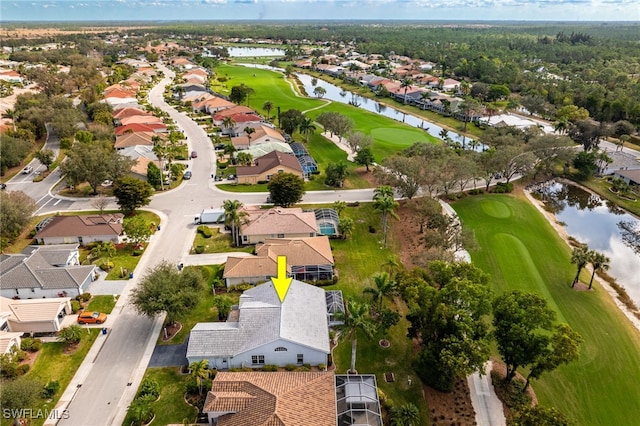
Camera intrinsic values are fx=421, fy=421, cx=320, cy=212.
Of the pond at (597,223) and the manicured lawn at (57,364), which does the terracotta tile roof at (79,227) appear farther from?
the pond at (597,223)

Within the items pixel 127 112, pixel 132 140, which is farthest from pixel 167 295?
pixel 127 112

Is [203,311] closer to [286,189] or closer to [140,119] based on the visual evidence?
[286,189]

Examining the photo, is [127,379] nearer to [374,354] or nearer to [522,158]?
[374,354]

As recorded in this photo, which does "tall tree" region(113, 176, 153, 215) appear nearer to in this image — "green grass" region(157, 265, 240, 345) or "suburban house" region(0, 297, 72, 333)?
"green grass" region(157, 265, 240, 345)

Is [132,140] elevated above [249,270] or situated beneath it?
elevated above

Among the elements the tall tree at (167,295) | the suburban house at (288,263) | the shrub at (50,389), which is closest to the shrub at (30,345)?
the shrub at (50,389)
